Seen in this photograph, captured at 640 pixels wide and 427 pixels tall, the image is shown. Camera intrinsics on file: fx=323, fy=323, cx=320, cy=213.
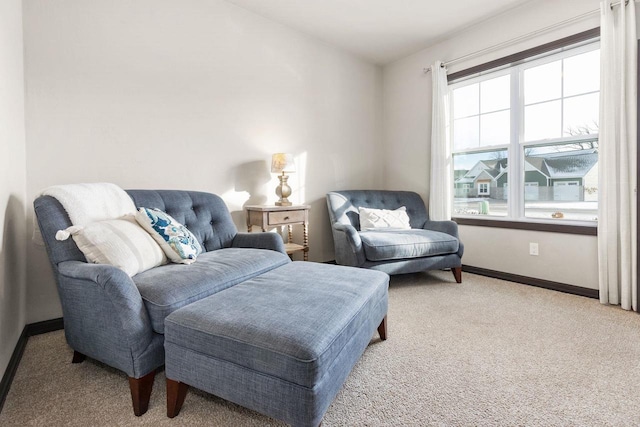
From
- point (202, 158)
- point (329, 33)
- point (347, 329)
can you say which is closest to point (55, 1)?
point (202, 158)

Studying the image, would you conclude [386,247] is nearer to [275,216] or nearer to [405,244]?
[405,244]

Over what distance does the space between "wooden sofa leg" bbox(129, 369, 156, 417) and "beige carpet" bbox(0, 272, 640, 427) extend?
3 cm

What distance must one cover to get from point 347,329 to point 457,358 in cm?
80

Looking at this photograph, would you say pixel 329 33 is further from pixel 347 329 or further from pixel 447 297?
pixel 347 329

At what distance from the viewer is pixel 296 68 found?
10.8 feet

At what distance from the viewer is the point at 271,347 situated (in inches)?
37.8

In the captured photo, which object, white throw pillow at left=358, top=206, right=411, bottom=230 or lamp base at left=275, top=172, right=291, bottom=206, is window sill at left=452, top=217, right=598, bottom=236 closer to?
white throw pillow at left=358, top=206, right=411, bottom=230

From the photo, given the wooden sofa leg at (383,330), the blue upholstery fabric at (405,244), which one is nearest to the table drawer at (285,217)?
the blue upholstery fabric at (405,244)

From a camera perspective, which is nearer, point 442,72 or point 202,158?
point 202,158

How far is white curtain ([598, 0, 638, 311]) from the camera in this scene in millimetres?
2246

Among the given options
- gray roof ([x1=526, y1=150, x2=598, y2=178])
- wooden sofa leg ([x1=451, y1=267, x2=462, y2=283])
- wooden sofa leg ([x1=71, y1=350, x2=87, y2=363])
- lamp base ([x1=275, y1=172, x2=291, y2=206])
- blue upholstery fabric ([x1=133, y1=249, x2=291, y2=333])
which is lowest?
wooden sofa leg ([x1=71, y1=350, x2=87, y2=363])

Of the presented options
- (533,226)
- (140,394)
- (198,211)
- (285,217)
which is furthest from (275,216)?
(533,226)

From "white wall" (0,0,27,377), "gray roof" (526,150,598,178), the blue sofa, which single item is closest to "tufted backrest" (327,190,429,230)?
the blue sofa

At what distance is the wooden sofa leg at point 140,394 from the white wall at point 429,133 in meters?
3.06
